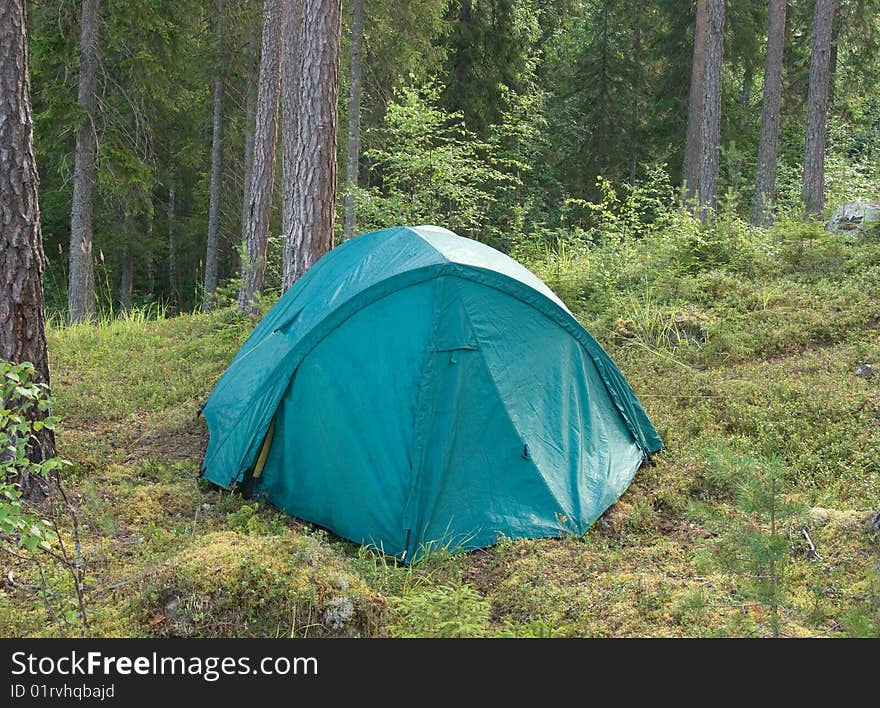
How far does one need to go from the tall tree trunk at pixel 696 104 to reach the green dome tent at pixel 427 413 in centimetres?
1282

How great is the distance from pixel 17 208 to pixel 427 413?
2.68 metres

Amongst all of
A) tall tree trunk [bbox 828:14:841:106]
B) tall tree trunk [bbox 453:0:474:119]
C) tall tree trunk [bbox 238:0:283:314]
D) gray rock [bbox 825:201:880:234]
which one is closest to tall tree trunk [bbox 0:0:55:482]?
tall tree trunk [bbox 238:0:283:314]

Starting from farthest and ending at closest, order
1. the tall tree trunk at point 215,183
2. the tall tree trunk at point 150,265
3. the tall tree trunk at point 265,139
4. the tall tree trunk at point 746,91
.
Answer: the tall tree trunk at point 746,91, the tall tree trunk at point 150,265, the tall tree trunk at point 215,183, the tall tree trunk at point 265,139

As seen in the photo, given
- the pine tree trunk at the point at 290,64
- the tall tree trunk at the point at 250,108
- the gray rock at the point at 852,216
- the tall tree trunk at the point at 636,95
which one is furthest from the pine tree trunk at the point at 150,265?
the gray rock at the point at 852,216

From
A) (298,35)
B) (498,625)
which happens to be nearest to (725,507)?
(498,625)

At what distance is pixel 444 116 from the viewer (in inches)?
548

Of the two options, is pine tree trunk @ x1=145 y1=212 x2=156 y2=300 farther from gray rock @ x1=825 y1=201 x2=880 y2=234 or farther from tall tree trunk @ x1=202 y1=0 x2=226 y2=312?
gray rock @ x1=825 y1=201 x2=880 y2=234

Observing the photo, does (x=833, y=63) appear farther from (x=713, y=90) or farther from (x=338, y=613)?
(x=338, y=613)

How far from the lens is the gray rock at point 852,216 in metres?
10.9

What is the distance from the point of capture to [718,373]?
768 cm

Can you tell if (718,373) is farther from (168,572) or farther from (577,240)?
(168,572)

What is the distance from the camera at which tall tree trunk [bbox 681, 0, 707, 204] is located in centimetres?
1736

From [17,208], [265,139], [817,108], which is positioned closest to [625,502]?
[17,208]

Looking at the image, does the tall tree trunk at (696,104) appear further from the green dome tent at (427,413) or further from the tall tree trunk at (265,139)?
the green dome tent at (427,413)
